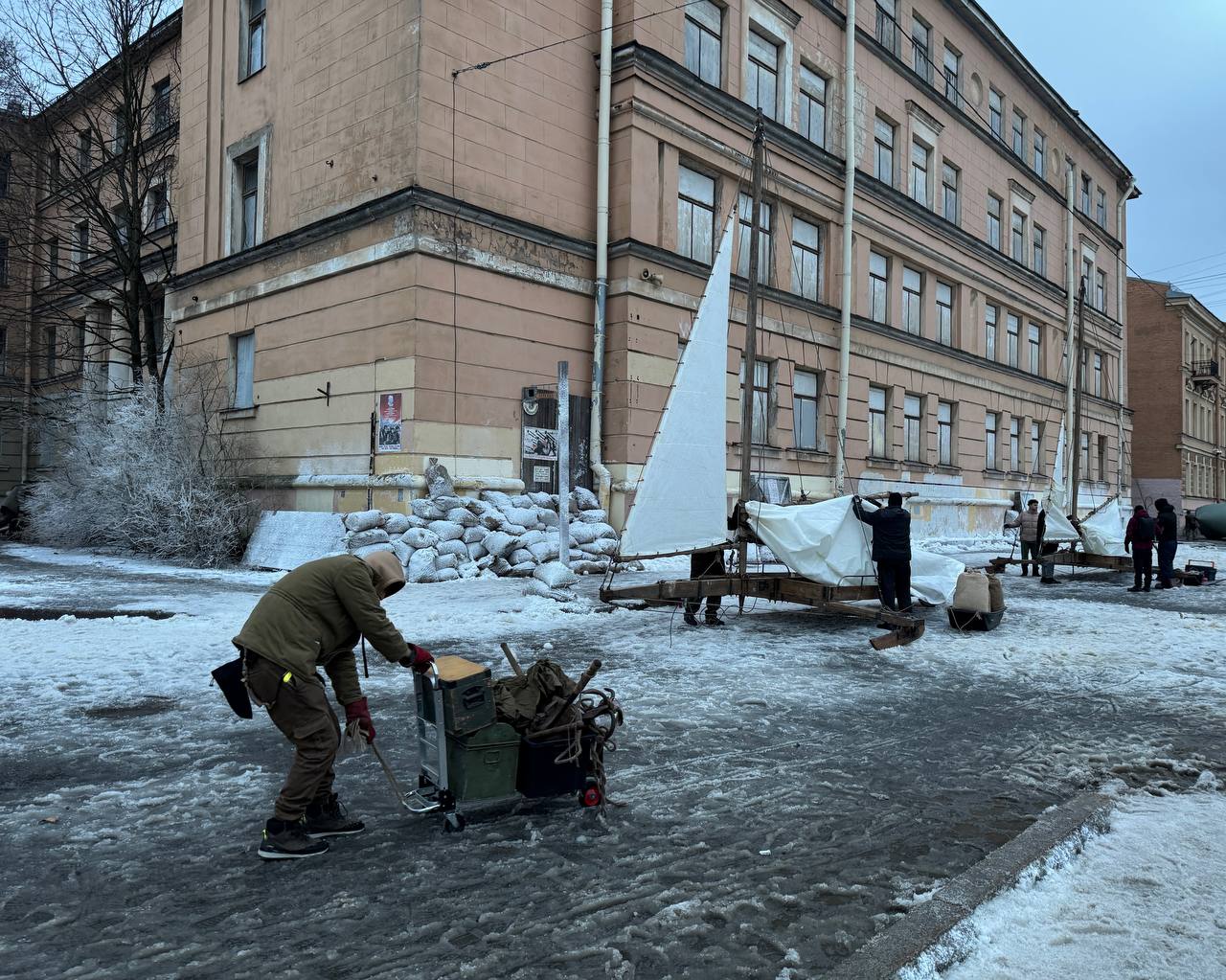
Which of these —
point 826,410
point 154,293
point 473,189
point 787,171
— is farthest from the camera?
point 154,293

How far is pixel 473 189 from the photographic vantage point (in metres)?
15.7

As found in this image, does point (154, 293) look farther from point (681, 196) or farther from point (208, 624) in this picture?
point (208, 624)

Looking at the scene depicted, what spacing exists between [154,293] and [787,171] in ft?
56.7

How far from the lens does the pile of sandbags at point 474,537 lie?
13789mm

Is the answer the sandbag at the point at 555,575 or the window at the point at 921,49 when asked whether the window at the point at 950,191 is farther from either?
the sandbag at the point at 555,575

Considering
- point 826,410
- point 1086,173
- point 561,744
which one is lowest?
point 561,744

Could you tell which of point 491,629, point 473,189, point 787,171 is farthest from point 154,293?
point 491,629

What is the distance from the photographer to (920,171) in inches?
1033

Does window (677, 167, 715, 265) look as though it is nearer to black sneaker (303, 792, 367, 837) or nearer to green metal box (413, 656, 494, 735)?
green metal box (413, 656, 494, 735)

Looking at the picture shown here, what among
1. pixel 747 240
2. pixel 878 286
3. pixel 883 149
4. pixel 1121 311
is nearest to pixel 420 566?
pixel 747 240

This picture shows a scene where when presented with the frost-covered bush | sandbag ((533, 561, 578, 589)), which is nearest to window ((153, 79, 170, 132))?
the frost-covered bush

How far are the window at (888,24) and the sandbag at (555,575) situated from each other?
19.4m

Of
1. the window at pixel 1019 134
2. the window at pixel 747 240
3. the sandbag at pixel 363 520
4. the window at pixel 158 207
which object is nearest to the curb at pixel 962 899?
the sandbag at pixel 363 520

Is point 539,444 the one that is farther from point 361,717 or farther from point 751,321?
point 361,717
